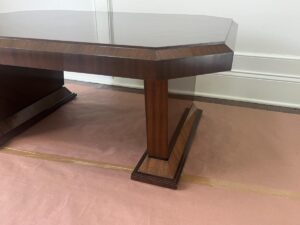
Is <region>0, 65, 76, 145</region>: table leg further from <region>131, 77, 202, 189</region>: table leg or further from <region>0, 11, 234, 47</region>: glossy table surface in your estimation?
<region>131, 77, 202, 189</region>: table leg

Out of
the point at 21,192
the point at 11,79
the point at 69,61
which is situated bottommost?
the point at 21,192

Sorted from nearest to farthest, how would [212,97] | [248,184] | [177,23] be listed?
1. [248,184]
2. [177,23]
3. [212,97]

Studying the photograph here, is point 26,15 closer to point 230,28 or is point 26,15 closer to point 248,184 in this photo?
point 230,28

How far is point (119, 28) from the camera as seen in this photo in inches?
40.4

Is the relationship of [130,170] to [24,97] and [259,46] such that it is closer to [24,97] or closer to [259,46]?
[24,97]

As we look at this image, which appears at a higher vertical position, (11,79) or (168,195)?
(11,79)

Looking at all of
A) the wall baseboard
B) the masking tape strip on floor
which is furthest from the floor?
the wall baseboard

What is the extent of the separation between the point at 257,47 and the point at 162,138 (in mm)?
847

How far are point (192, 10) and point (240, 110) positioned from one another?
1.87ft

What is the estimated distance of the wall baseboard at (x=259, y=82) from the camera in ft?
4.78

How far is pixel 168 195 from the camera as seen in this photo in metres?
0.88

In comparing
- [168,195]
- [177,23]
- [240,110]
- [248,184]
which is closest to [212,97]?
[240,110]

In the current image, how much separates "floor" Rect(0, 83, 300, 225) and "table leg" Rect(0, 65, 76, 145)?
48mm

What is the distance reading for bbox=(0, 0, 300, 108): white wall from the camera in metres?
1.40
